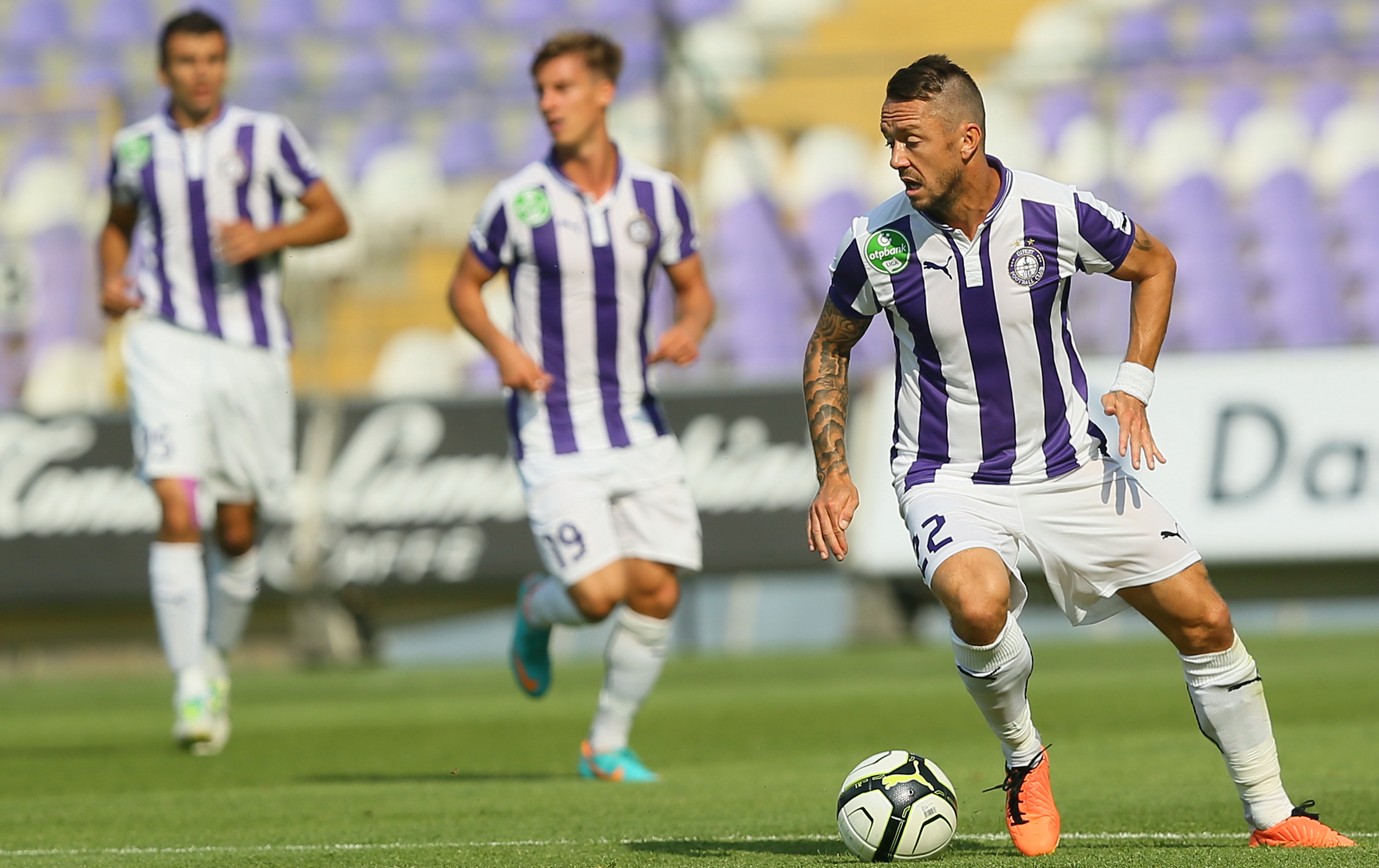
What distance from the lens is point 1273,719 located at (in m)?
7.66

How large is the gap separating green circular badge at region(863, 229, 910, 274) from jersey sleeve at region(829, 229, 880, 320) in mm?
29

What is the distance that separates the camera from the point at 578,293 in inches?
259

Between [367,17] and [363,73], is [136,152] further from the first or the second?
[367,17]

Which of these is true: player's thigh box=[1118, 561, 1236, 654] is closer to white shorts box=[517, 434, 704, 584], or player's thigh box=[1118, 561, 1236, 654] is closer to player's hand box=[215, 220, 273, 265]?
white shorts box=[517, 434, 704, 584]

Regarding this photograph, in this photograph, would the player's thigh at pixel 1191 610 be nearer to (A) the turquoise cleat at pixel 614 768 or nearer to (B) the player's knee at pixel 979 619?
(B) the player's knee at pixel 979 619

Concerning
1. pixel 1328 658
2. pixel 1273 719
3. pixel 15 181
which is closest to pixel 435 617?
pixel 15 181

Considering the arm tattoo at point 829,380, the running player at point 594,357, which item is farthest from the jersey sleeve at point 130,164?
the arm tattoo at point 829,380

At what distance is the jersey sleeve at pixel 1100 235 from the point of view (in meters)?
4.45

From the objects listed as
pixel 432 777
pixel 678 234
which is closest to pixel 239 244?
pixel 678 234

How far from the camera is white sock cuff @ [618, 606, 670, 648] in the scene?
Answer: 6.44m

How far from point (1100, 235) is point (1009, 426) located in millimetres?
504

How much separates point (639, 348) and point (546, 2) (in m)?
10.8

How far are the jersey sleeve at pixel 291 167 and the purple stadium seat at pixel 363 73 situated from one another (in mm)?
7786

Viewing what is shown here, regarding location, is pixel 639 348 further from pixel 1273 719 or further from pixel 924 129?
pixel 1273 719
